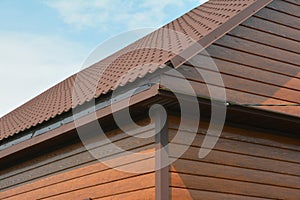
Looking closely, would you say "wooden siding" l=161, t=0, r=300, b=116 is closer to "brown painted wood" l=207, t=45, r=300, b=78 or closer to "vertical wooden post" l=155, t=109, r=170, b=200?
"brown painted wood" l=207, t=45, r=300, b=78

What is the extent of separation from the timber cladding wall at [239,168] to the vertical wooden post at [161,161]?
0.07 metres

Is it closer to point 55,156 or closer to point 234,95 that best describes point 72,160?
point 55,156

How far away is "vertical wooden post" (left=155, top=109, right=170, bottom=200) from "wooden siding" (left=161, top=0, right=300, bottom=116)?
525mm

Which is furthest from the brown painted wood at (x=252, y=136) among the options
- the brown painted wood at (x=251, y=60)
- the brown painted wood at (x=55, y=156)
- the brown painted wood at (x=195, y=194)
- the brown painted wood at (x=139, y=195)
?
the brown painted wood at (x=251, y=60)

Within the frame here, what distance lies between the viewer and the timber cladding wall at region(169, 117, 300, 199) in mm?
5777

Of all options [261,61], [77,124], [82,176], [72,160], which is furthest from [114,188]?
[261,61]

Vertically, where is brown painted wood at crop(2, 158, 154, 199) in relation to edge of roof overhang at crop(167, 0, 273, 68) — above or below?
below

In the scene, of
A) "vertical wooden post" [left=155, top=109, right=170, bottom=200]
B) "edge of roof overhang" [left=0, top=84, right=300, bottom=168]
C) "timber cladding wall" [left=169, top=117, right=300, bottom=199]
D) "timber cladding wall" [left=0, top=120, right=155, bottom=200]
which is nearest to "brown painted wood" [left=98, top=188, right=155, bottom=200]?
"timber cladding wall" [left=0, top=120, right=155, bottom=200]

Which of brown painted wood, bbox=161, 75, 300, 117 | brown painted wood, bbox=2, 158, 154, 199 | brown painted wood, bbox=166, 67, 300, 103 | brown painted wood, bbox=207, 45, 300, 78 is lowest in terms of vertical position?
brown painted wood, bbox=2, 158, 154, 199

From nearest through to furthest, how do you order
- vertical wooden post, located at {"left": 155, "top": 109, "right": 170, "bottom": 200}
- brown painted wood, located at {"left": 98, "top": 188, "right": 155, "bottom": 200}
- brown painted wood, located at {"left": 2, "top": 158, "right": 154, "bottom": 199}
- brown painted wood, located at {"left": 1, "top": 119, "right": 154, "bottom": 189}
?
1. vertical wooden post, located at {"left": 155, "top": 109, "right": 170, "bottom": 200}
2. brown painted wood, located at {"left": 98, "top": 188, "right": 155, "bottom": 200}
3. brown painted wood, located at {"left": 2, "top": 158, "right": 154, "bottom": 199}
4. brown painted wood, located at {"left": 1, "top": 119, "right": 154, "bottom": 189}

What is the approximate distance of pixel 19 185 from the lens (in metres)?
8.17

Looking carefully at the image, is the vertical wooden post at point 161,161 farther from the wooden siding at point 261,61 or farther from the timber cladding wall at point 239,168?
the wooden siding at point 261,61

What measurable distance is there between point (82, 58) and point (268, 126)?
3460 mm

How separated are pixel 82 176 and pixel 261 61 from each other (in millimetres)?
2521
